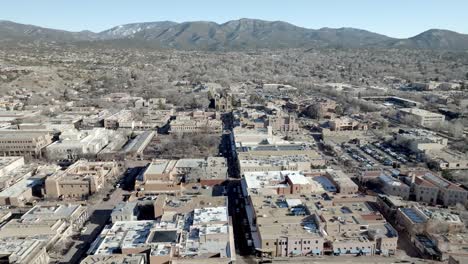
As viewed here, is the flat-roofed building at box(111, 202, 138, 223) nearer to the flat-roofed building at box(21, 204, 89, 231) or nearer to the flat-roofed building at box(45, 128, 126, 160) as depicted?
the flat-roofed building at box(21, 204, 89, 231)

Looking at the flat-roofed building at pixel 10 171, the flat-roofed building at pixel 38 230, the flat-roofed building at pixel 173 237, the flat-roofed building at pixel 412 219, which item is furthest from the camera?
the flat-roofed building at pixel 10 171

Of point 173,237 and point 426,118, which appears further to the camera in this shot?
point 426,118

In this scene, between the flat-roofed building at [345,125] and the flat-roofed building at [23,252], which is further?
the flat-roofed building at [345,125]

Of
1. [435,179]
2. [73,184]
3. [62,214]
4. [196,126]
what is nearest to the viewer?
[62,214]

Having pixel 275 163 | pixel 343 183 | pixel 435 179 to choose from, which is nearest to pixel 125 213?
pixel 275 163

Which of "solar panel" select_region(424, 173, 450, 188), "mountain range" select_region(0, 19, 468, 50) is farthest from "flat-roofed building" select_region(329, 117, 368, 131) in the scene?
"mountain range" select_region(0, 19, 468, 50)

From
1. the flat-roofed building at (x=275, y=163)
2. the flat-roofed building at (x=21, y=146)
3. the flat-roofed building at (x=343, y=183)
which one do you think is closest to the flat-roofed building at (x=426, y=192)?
the flat-roofed building at (x=343, y=183)

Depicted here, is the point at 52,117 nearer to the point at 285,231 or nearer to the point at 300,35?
the point at 285,231

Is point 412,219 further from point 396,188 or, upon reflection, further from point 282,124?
point 282,124

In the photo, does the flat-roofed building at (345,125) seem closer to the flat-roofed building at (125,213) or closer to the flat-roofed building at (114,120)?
the flat-roofed building at (114,120)
